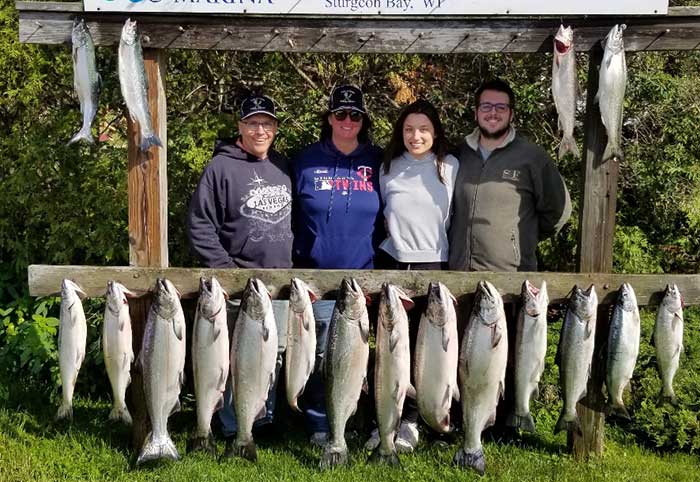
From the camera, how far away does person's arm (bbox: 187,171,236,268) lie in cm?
417

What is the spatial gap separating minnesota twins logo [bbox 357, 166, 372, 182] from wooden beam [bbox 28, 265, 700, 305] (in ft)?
2.17

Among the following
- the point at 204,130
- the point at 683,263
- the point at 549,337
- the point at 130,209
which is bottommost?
the point at 549,337

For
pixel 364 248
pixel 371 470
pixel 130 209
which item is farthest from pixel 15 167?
pixel 371 470

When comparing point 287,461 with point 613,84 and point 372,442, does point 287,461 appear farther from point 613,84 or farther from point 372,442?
point 613,84

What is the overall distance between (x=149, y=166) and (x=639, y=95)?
4083 millimetres

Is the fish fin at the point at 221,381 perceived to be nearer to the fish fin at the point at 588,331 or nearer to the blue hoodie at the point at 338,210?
the blue hoodie at the point at 338,210

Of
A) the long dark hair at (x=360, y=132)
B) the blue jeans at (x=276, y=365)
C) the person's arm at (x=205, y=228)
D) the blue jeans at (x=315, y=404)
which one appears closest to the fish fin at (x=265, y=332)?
the blue jeans at (x=276, y=365)

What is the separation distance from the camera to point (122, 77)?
3900 millimetres

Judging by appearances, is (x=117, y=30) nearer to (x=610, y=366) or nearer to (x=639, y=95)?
(x=610, y=366)

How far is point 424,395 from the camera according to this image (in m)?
3.80

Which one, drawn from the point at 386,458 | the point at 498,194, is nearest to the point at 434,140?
the point at 498,194

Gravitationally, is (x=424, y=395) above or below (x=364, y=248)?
below

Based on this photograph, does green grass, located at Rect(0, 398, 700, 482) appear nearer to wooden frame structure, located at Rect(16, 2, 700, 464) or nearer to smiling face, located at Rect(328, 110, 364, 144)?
wooden frame structure, located at Rect(16, 2, 700, 464)

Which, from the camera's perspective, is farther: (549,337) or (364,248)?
(549,337)
